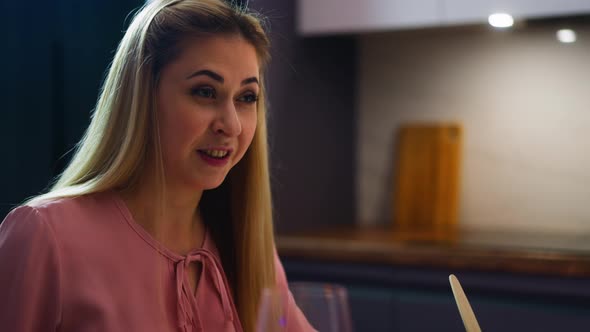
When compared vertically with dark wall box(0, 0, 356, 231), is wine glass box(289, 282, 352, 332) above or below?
below

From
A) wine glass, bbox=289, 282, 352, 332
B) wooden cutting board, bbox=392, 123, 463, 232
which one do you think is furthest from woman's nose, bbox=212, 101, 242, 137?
wooden cutting board, bbox=392, 123, 463, 232

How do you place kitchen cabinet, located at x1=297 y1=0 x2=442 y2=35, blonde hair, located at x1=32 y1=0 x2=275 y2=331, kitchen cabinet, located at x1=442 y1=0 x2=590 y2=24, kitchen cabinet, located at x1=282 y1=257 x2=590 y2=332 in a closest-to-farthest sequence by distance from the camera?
blonde hair, located at x1=32 y1=0 x2=275 y2=331 < kitchen cabinet, located at x1=282 y1=257 x2=590 y2=332 < kitchen cabinet, located at x1=442 y1=0 x2=590 y2=24 < kitchen cabinet, located at x1=297 y1=0 x2=442 y2=35

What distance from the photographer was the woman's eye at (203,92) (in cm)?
112

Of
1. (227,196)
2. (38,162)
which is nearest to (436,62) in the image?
(38,162)

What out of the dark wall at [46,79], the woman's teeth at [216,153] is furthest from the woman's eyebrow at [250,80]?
the dark wall at [46,79]

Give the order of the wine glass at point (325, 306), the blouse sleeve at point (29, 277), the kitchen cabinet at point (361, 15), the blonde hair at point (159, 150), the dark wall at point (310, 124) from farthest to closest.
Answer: the dark wall at point (310, 124) < the kitchen cabinet at point (361, 15) < the blonde hair at point (159, 150) < the blouse sleeve at point (29, 277) < the wine glass at point (325, 306)

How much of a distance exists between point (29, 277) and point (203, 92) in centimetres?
33

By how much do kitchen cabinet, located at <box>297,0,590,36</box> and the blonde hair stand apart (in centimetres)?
131

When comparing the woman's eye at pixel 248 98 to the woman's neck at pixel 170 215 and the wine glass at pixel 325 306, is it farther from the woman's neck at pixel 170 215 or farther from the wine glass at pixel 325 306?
the wine glass at pixel 325 306

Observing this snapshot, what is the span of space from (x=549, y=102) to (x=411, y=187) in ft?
1.77

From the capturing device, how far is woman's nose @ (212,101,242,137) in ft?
3.66

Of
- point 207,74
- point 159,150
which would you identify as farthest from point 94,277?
point 207,74

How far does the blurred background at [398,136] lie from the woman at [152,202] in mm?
1056

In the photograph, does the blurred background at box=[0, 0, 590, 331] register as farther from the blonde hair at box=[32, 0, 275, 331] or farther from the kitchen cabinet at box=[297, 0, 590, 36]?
the blonde hair at box=[32, 0, 275, 331]
